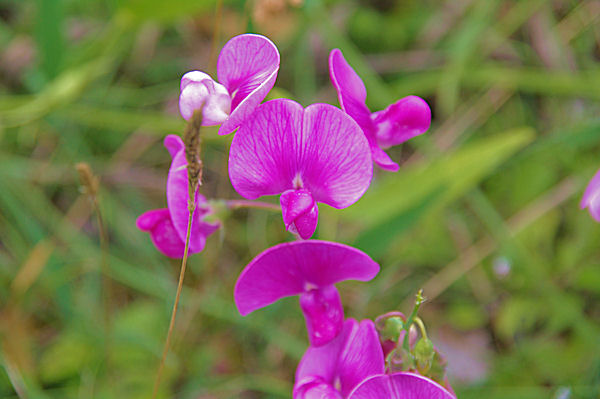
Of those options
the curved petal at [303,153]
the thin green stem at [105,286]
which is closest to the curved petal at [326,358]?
the curved petal at [303,153]

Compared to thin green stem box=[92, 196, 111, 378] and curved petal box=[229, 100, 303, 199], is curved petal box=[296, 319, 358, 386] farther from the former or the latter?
thin green stem box=[92, 196, 111, 378]

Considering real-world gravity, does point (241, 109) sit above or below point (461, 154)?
below

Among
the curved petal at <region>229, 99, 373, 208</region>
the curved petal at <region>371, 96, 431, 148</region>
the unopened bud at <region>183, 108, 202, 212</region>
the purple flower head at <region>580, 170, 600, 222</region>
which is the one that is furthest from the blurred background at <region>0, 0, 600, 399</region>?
the unopened bud at <region>183, 108, 202, 212</region>

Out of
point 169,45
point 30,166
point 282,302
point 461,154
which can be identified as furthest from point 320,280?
point 169,45

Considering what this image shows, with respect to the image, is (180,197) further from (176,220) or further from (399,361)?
(399,361)

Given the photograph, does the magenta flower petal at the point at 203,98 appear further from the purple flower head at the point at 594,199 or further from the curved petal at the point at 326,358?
the purple flower head at the point at 594,199

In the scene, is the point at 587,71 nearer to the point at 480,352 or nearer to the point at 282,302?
the point at 480,352

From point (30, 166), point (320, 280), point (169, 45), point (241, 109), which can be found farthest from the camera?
point (169, 45)
